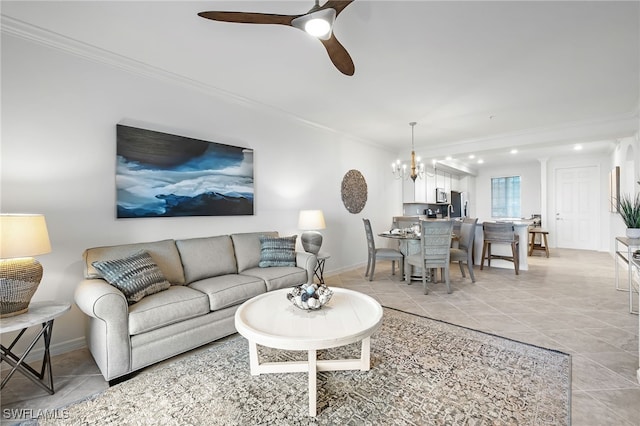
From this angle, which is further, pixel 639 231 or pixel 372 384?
pixel 639 231

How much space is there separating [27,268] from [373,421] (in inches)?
92.8

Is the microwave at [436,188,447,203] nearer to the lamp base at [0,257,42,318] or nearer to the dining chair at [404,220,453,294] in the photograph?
the dining chair at [404,220,453,294]

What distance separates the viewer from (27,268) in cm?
192

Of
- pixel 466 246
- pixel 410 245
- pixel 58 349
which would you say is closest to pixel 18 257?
pixel 58 349

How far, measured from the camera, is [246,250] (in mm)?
3410

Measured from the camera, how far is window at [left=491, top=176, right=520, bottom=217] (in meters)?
9.15

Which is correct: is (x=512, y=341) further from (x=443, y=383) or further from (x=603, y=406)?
(x=443, y=383)

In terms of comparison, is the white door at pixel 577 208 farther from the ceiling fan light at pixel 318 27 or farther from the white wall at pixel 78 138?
the ceiling fan light at pixel 318 27

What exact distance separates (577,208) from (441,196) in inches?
136

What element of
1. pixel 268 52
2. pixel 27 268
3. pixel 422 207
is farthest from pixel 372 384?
pixel 422 207

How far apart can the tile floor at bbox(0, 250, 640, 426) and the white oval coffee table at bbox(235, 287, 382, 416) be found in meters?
1.11

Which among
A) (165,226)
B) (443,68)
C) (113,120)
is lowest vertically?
(165,226)

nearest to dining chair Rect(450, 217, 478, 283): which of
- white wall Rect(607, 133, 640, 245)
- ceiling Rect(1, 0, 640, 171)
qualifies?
ceiling Rect(1, 0, 640, 171)

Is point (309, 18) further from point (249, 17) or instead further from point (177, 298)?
point (177, 298)
